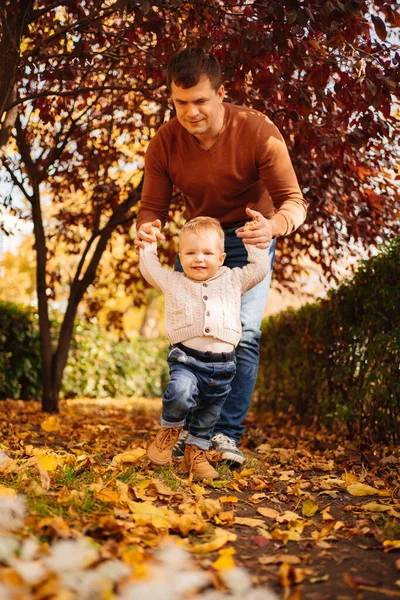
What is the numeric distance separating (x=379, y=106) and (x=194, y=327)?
155 centimetres

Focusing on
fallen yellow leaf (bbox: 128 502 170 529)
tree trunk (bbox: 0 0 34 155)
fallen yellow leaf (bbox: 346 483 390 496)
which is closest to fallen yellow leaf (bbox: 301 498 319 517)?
fallen yellow leaf (bbox: 346 483 390 496)

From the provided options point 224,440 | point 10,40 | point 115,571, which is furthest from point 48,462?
point 10,40

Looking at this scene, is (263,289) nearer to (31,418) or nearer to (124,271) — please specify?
(31,418)

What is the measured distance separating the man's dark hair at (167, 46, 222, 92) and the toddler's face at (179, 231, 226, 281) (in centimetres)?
75

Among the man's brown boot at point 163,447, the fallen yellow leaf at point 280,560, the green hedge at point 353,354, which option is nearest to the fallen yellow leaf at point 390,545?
the fallen yellow leaf at point 280,560

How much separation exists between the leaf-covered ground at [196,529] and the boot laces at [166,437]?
4.6 inches

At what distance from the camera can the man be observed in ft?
9.89

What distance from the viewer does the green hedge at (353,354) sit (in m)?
4.01

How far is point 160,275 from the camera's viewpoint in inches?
118

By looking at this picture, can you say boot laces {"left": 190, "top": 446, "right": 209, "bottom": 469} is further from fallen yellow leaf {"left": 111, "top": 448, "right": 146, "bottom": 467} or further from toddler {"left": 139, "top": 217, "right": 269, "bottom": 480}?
fallen yellow leaf {"left": 111, "top": 448, "right": 146, "bottom": 467}


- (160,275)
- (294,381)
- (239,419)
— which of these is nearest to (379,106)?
(160,275)

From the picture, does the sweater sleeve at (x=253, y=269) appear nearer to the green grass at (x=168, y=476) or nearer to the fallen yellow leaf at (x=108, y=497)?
the green grass at (x=168, y=476)

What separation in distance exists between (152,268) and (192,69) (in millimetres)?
978

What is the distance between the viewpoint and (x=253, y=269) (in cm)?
298
